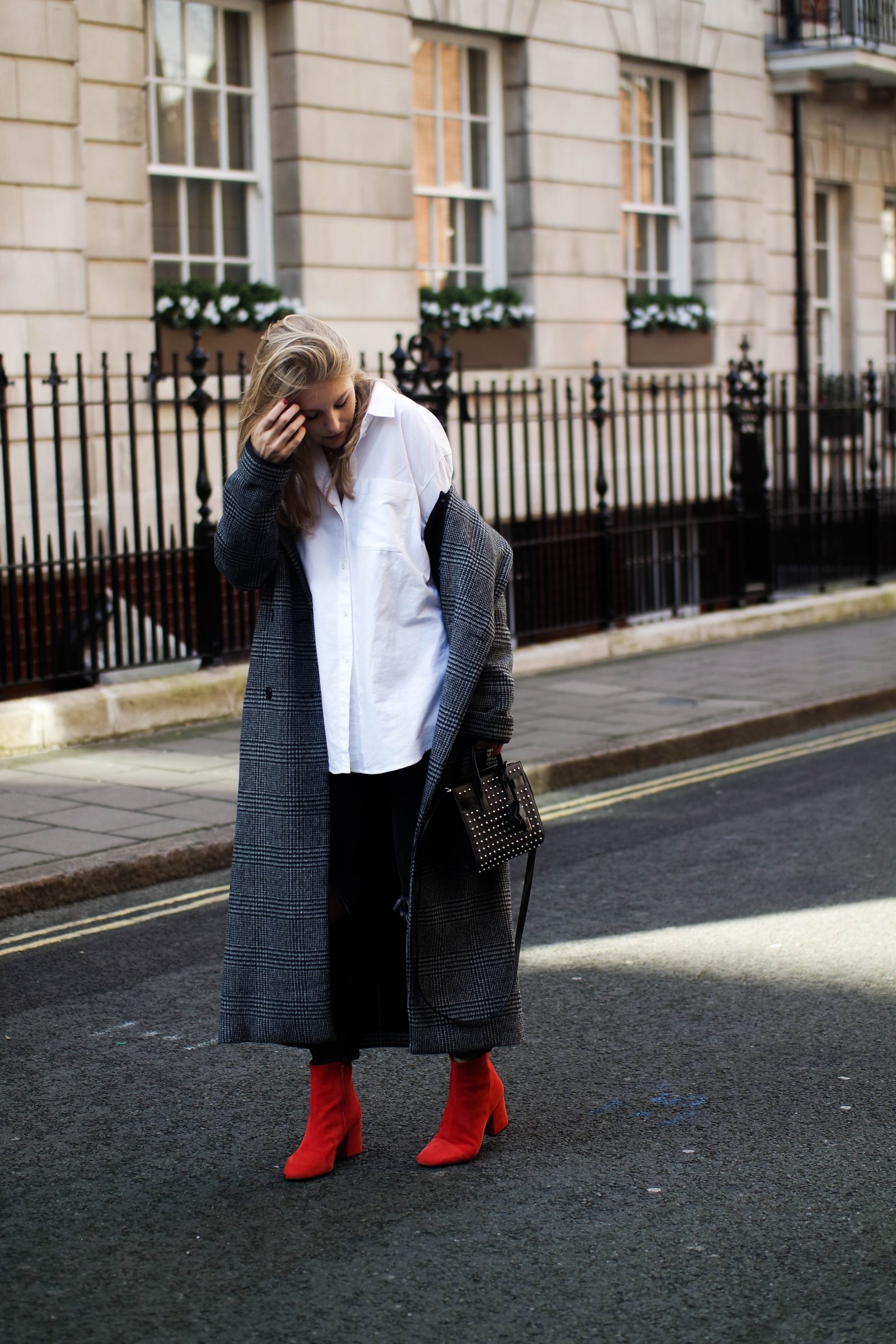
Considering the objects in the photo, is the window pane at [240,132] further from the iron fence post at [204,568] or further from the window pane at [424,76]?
the iron fence post at [204,568]

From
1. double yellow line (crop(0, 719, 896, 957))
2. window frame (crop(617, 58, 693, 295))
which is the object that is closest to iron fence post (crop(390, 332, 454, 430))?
double yellow line (crop(0, 719, 896, 957))

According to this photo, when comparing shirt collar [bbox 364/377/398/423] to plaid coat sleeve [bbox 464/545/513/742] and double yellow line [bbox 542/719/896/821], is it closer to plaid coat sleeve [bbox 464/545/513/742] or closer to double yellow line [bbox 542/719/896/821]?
plaid coat sleeve [bbox 464/545/513/742]

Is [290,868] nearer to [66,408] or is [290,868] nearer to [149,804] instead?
[149,804]

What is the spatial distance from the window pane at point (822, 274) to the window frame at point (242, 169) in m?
8.77

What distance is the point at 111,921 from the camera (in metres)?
6.01

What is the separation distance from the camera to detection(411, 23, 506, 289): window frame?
14.2 m

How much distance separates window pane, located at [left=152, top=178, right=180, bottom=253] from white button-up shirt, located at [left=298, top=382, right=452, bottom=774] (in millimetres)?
9025

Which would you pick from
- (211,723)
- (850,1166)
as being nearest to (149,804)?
(211,723)

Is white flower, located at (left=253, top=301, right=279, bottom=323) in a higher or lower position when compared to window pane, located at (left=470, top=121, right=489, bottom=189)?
lower

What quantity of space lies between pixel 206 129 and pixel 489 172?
10.3 ft

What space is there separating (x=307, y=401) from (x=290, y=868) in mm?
966

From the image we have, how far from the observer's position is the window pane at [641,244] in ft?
54.1

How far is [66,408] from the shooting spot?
1098 centimetres

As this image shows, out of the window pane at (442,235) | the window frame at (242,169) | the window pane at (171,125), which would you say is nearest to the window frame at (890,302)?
the window pane at (442,235)
